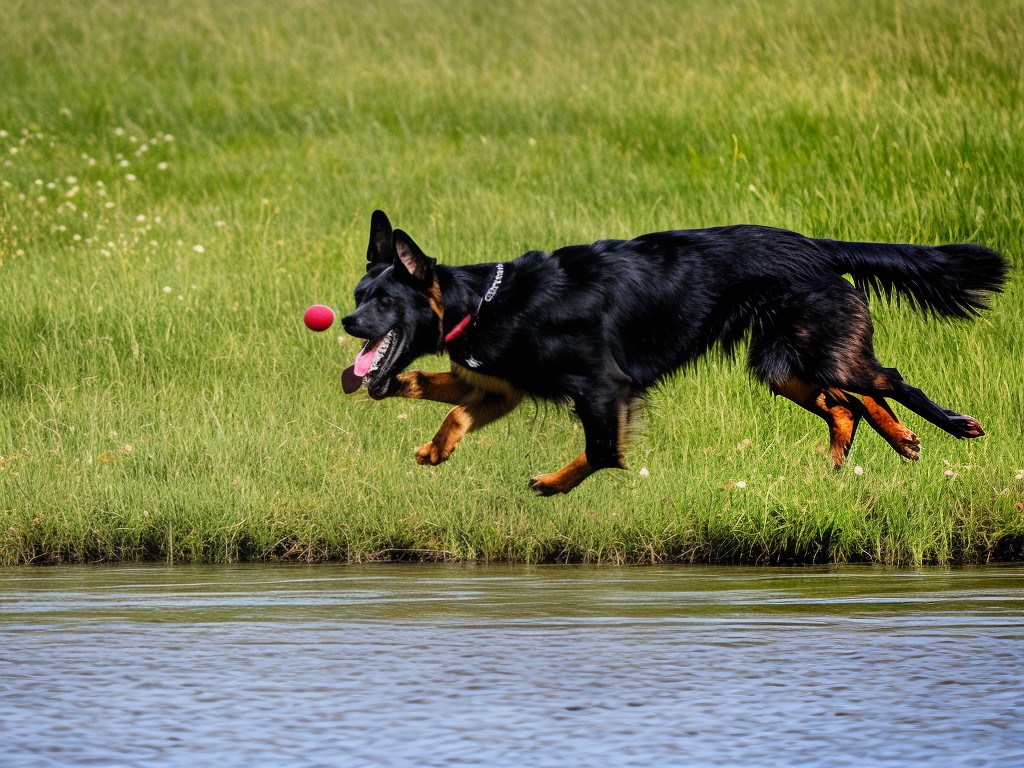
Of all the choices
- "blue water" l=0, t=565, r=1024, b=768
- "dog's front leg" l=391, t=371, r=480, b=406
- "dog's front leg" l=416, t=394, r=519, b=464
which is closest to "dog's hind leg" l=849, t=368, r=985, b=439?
"blue water" l=0, t=565, r=1024, b=768

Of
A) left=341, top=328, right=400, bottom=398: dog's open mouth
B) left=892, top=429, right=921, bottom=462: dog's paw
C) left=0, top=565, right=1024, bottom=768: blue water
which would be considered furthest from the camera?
left=892, top=429, right=921, bottom=462: dog's paw

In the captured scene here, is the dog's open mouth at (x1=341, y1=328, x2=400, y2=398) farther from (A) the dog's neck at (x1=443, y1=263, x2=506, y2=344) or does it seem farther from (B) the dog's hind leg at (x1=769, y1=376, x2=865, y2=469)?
(B) the dog's hind leg at (x1=769, y1=376, x2=865, y2=469)

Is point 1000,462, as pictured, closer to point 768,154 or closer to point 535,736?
point 535,736

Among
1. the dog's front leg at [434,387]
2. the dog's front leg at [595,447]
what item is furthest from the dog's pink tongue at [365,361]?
the dog's front leg at [595,447]

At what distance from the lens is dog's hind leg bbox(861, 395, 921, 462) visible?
6746 mm

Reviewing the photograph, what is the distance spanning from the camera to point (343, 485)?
25.8 feet

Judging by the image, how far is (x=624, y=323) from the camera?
22.1 ft

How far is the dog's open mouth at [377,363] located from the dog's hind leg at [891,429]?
2204mm

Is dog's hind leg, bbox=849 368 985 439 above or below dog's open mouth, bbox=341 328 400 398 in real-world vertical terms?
below

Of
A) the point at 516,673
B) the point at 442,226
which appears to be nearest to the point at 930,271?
the point at 516,673

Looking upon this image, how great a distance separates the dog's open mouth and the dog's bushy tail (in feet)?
7.00

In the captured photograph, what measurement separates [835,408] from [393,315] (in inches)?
89.0

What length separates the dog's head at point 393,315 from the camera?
20.6 ft

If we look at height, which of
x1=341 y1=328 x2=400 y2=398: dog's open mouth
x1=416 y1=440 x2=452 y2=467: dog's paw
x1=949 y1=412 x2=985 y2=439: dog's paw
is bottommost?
x1=416 y1=440 x2=452 y2=467: dog's paw
